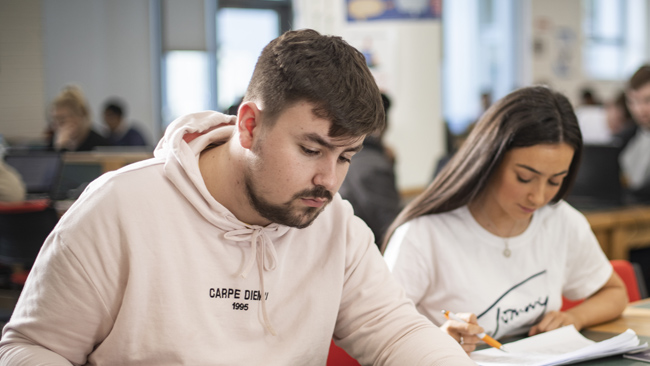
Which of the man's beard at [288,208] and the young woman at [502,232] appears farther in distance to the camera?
the young woman at [502,232]

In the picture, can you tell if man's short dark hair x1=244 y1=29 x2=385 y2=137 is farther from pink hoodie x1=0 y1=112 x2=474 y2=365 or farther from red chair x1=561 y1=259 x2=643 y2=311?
red chair x1=561 y1=259 x2=643 y2=311

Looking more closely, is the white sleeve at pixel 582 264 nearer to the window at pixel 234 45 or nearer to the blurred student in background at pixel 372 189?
the blurred student in background at pixel 372 189

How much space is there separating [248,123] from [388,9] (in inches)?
138

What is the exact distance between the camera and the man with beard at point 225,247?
3.70 ft

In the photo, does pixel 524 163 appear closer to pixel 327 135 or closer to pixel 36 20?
pixel 327 135

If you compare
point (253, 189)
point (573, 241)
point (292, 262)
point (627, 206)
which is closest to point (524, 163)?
point (573, 241)

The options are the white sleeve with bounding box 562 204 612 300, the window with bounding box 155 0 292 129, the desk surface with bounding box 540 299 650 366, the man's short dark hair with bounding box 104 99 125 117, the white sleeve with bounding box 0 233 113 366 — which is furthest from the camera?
the window with bounding box 155 0 292 129

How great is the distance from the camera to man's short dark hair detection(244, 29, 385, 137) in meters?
1.13

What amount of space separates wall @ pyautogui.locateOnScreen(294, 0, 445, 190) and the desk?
1267 millimetres

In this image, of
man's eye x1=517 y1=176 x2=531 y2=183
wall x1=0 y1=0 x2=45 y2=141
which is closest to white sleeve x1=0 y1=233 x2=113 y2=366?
man's eye x1=517 y1=176 x2=531 y2=183

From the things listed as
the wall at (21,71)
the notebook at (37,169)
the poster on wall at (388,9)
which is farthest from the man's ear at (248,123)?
the wall at (21,71)

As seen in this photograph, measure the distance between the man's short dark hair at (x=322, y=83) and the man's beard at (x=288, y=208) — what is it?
117mm

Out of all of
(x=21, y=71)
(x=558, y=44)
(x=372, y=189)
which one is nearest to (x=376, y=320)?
(x=372, y=189)

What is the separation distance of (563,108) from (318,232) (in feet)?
2.68
